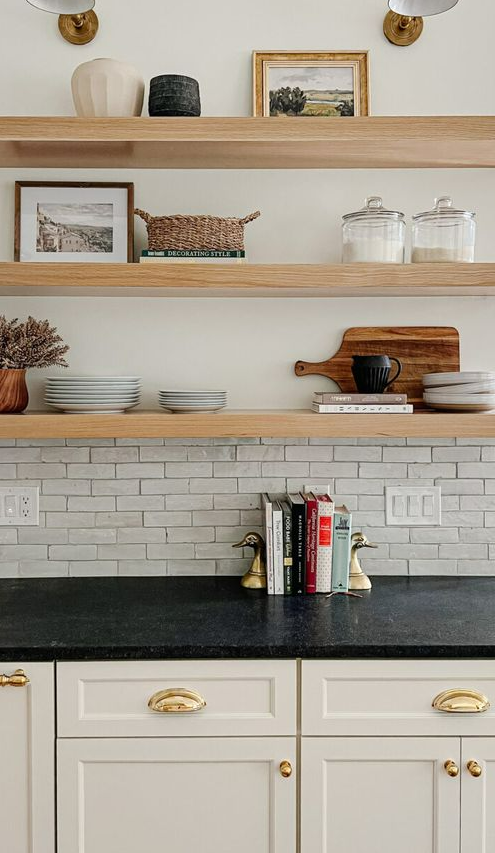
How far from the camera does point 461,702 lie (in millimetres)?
1642

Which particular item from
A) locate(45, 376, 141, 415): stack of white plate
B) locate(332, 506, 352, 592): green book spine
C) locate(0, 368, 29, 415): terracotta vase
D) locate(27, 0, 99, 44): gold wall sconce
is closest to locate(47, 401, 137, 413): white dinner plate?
locate(45, 376, 141, 415): stack of white plate

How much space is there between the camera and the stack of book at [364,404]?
2000mm

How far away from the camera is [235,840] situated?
1660 mm

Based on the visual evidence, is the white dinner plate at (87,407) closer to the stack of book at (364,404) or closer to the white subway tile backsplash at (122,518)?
the white subway tile backsplash at (122,518)

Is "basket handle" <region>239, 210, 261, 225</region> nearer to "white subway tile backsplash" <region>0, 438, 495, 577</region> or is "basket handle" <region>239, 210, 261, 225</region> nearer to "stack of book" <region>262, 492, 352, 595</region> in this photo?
"white subway tile backsplash" <region>0, 438, 495, 577</region>

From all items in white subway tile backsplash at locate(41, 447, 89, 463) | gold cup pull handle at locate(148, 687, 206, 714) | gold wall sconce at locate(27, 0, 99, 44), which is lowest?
gold cup pull handle at locate(148, 687, 206, 714)

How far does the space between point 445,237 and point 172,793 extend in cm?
151

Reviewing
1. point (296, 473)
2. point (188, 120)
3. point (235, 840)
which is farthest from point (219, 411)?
point (235, 840)

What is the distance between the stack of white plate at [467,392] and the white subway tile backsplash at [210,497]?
222 mm

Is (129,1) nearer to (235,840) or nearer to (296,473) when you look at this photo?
(296,473)

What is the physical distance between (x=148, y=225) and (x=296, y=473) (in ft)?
2.67

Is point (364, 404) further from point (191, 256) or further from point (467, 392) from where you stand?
point (191, 256)

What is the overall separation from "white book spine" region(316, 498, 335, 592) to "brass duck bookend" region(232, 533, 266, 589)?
0.52 feet

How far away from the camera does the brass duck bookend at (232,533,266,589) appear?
2.08 m
